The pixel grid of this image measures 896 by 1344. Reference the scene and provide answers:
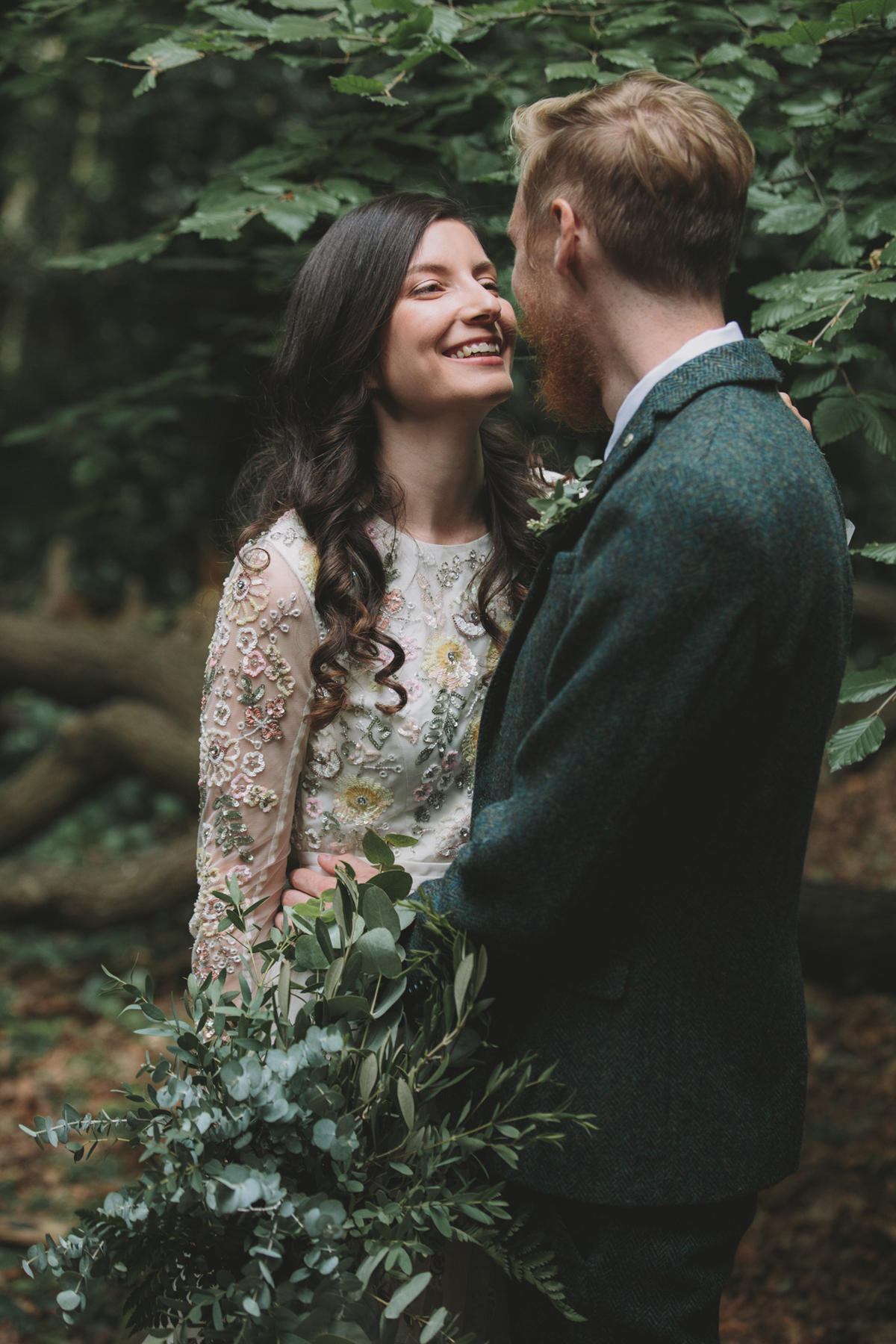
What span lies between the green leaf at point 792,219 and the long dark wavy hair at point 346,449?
565mm

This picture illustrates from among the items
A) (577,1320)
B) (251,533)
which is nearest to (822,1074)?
(577,1320)

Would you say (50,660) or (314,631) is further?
(50,660)

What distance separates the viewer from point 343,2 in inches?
81.6

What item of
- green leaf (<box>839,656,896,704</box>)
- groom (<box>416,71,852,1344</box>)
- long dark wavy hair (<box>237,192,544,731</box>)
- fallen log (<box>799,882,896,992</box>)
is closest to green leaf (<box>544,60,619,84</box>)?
long dark wavy hair (<box>237,192,544,731</box>)

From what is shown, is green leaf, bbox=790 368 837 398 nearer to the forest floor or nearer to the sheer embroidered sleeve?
the sheer embroidered sleeve

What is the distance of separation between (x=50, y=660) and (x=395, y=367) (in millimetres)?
4330

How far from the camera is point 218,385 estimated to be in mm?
3398

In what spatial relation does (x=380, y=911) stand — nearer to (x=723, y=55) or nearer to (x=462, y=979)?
(x=462, y=979)

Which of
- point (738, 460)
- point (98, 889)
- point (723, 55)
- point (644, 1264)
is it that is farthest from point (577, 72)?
point (98, 889)

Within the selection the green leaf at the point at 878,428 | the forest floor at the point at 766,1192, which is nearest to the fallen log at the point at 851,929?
the forest floor at the point at 766,1192

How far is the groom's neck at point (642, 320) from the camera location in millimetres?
1401

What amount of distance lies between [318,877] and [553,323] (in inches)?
37.3

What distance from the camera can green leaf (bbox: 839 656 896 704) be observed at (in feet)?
5.78

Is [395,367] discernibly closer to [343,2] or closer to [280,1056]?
[343,2]
